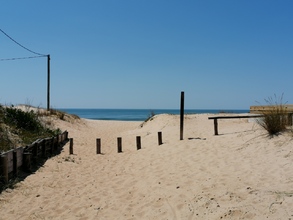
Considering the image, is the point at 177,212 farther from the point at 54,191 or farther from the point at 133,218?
the point at 54,191

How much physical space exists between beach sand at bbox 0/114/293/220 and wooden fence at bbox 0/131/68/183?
38 centimetres

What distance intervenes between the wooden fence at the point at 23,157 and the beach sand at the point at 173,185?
38 centimetres

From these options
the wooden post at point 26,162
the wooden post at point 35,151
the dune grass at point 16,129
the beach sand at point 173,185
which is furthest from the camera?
the dune grass at point 16,129

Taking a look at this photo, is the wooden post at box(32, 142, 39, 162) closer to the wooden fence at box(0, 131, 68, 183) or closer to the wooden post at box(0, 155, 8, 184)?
the wooden fence at box(0, 131, 68, 183)

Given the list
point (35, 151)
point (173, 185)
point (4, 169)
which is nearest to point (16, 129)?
point (35, 151)

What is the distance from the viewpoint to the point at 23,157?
8648 millimetres

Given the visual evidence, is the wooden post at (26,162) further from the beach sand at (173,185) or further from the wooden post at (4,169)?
the wooden post at (4,169)

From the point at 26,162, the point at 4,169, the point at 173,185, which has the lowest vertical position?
the point at 173,185

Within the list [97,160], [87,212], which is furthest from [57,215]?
[97,160]

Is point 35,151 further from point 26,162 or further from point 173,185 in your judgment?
point 173,185

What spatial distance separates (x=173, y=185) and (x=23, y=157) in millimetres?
4566

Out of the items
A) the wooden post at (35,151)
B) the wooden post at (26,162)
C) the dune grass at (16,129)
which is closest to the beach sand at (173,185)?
the wooden post at (26,162)

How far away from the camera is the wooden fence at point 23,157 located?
717cm

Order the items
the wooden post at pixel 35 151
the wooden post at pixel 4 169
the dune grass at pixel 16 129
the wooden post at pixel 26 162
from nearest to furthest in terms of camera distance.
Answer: the wooden post at pixel 4 169
the wooden post at pixel 26 162
the wooden post at pixel 35 151
the dune grass at pixel 16 129
